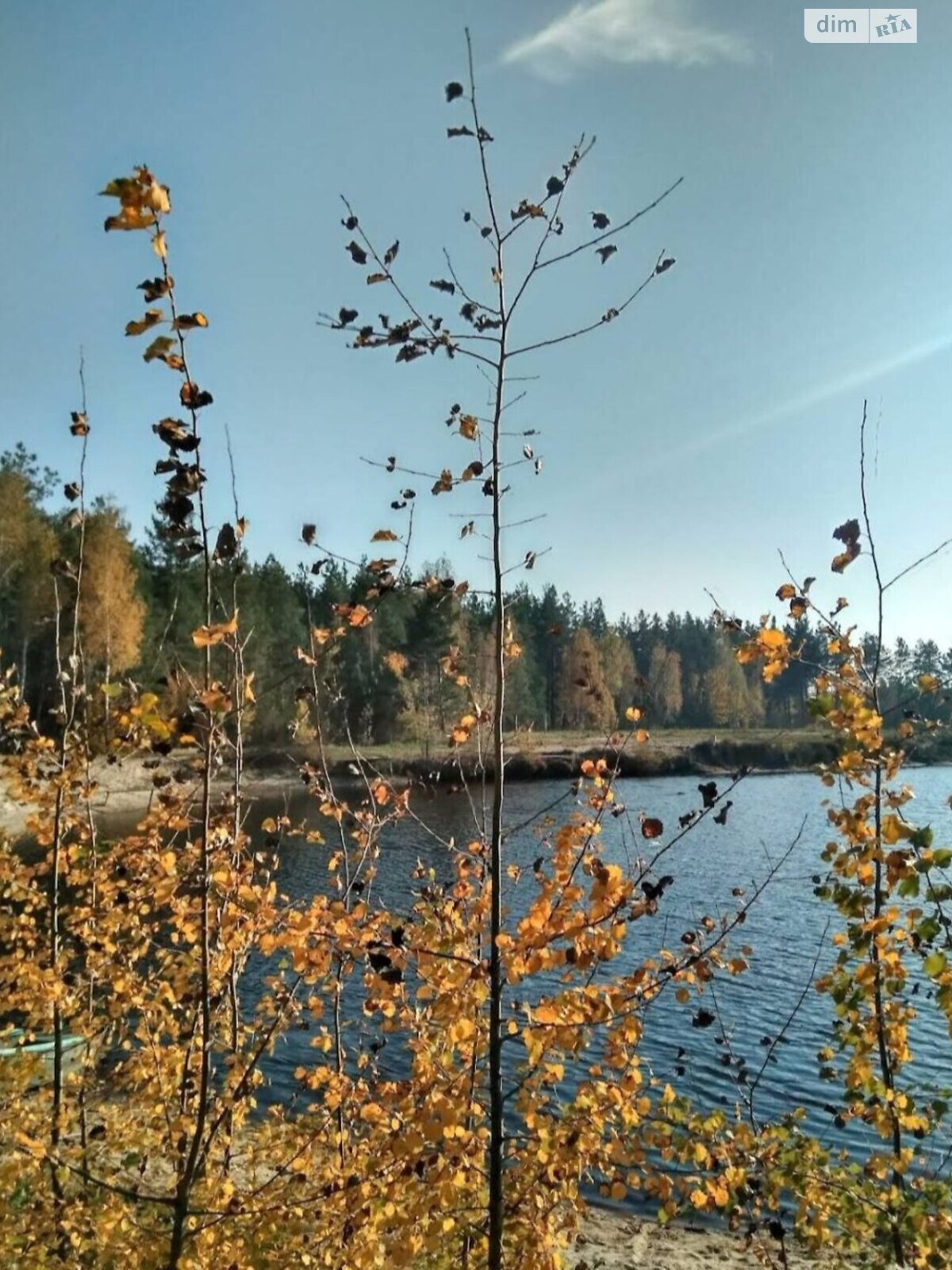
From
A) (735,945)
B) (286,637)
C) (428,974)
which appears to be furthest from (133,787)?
(428,974)

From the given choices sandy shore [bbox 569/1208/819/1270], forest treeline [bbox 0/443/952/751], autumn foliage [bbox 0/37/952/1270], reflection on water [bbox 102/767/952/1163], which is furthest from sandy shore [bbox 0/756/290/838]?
autumn foliage [bbox 0/37/952/1270]

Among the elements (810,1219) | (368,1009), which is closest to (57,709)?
(368,1009)

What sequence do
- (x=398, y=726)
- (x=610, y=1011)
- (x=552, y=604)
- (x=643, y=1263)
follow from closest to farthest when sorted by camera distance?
1. (x=610, y=1011)
2. (x=643, y=1263)
3. (x=398, y=726)
4. (x=552, y=604)

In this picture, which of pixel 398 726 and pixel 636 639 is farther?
pixel 636 639

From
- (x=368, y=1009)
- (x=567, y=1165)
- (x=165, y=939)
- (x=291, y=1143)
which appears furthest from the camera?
(x=165, y=939)

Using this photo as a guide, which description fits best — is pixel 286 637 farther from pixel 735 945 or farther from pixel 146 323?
pixel 146 323

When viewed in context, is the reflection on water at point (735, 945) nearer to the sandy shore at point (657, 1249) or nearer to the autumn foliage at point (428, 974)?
the autumn foliage at point (428, 974)

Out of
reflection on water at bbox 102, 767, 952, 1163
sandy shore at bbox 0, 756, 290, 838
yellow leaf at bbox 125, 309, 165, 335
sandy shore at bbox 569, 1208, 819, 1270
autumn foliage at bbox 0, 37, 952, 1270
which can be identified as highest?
yellow leaf at bbox 125, 309, 165, 335

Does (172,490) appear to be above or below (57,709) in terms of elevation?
above

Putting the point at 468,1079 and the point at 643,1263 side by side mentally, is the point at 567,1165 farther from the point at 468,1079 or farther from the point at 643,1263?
the point at 643,1263

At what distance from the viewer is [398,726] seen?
43906 millimetres

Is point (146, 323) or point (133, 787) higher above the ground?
point (146, 323)

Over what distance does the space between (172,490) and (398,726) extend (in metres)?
42.2

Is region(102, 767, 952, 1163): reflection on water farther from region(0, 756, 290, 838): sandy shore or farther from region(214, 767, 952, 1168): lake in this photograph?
region(0, 756, 290, 838): sandy shore
